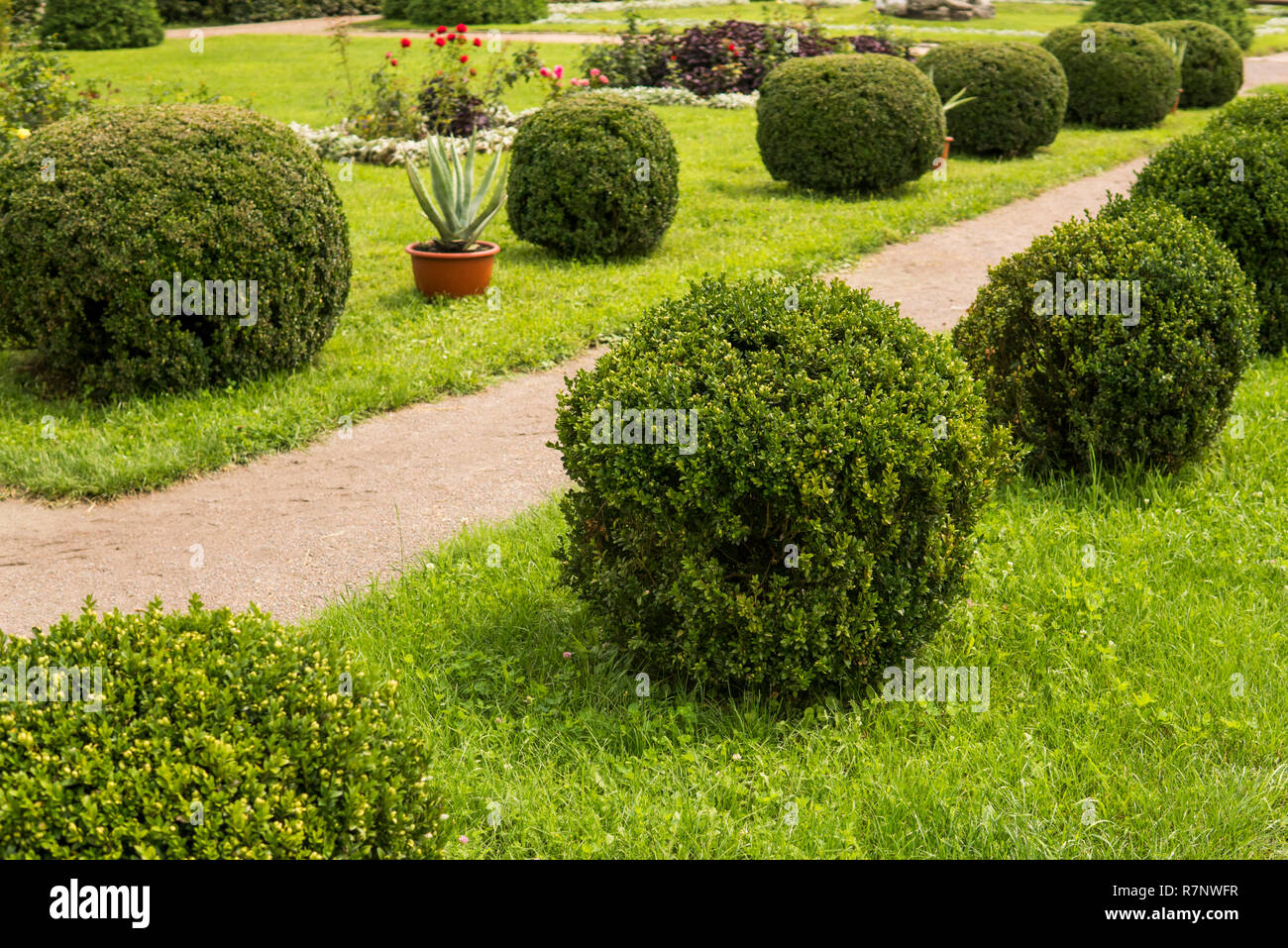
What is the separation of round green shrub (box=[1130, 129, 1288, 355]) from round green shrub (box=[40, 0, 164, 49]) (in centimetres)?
2408

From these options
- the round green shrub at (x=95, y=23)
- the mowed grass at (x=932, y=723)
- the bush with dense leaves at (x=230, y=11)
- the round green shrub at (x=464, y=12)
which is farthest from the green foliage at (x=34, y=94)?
the bush with dense leaves at (x=230, y=11)

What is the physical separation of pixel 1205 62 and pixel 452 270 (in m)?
16.2

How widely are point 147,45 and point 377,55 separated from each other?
6.45 metres

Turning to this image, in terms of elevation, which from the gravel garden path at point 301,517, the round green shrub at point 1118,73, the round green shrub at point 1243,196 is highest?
the round green shrub at point 1118,73

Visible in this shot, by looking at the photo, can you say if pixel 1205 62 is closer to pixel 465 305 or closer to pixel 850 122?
pixel 850 122

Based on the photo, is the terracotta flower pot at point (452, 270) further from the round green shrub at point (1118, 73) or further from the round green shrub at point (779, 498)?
the round green shrub at point (1118, 73)

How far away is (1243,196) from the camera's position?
22.0 feet

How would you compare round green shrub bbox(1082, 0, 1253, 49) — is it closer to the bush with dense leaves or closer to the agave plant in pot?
the agave plant in pot

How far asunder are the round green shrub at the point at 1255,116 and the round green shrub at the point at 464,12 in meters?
25.2

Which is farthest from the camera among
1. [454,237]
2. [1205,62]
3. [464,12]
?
[464,12]

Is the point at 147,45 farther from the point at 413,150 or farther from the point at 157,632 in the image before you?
the point at 157,632

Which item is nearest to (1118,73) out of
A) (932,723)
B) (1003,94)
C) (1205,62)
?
(1003,94)

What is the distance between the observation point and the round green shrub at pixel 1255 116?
7.30 m
